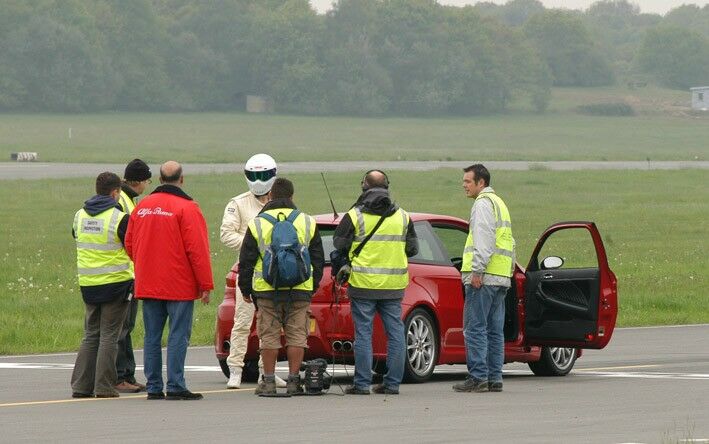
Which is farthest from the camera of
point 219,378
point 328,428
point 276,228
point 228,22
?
point 228,22

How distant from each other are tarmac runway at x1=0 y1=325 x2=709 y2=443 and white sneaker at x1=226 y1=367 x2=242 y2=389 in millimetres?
100

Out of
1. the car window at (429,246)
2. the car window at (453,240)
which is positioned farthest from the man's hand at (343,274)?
the car window at (453,240)

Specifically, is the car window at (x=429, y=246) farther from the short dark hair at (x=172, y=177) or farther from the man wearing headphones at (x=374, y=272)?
the short dark hair at (x=172, y=177)

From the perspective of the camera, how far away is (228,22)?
159750 millimetres

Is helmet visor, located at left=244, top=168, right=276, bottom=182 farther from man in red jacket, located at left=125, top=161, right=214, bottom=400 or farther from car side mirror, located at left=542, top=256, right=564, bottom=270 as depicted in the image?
car side mirror, located at left=542, top=256, right=564, bottom=270

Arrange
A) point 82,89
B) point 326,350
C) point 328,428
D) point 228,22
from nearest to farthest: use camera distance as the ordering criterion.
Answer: point 328,428 → point 326,350 → point 82,89 → point 228,22

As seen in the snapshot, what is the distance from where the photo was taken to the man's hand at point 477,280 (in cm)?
1363

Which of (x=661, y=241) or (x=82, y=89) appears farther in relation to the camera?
(x=82, y=89)

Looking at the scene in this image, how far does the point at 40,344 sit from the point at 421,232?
5.93 m

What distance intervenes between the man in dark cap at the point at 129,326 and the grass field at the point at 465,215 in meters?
4.86

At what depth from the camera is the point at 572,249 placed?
32.6 metres

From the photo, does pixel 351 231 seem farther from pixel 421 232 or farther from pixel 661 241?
pixel 661 241

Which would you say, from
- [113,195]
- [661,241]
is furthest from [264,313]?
[661,241]

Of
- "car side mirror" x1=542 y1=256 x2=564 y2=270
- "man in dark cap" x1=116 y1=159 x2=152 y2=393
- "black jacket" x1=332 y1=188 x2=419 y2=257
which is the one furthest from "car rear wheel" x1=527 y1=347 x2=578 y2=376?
"man in dark cap" x1=116 y1=159 x2=152 y2=393
